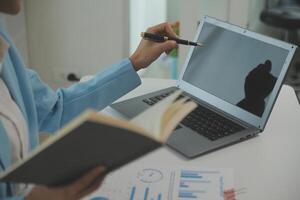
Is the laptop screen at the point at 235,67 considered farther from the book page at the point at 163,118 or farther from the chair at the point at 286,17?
the chair at the point at 286,17

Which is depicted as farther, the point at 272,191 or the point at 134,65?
the point at 134,65

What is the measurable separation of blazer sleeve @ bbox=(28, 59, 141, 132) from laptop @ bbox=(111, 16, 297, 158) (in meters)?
0.08

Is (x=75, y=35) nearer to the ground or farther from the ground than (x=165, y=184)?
nearer to the ground

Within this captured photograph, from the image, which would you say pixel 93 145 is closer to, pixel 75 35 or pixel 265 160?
pixel 265 160

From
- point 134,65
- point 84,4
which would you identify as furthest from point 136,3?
point 134,65

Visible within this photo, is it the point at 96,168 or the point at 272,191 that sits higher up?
the point at 96,168

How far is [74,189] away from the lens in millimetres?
700

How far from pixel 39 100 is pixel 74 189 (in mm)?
456

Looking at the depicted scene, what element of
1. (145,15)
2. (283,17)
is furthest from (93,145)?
(283,17)

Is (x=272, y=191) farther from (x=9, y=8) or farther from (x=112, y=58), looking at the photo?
(x=112, y=58)

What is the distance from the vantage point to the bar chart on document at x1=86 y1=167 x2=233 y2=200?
35.6 inches

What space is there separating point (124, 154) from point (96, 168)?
0.17 ft

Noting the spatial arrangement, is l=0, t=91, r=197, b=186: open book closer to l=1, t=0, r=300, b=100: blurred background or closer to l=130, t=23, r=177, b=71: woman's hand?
l=130, t=23, r=177, b=71: woman's hand

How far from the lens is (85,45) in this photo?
92.8 inches
